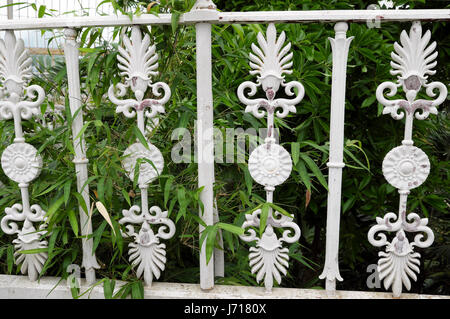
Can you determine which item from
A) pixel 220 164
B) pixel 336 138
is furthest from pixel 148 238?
pixel 336 138

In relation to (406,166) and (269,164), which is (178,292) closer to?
(269,164)

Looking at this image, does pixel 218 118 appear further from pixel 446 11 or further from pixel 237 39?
pixel 446 11

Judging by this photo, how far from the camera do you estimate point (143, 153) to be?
1.48 meters

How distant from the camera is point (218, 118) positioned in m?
1.81

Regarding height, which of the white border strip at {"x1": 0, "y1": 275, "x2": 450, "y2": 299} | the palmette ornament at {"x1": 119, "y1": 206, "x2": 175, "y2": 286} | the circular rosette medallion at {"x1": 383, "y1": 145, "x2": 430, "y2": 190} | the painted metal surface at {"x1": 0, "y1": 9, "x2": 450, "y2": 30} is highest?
the painted metal surface at {"x1": 0, "y1": 9, "x2": 450, "y2": 30}

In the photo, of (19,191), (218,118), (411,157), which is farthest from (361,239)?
(19,191)

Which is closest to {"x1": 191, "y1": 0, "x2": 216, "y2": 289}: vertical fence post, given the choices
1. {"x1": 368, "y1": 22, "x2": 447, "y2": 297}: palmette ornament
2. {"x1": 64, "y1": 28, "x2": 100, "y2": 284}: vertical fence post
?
{"x1": 64, "y1": 28, "x2": 100, "y2": 284}: vertical fence post

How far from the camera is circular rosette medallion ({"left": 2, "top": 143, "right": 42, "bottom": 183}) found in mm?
1532

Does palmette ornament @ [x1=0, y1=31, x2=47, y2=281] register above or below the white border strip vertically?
above

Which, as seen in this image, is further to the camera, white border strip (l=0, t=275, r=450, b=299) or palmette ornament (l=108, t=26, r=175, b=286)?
white border strip (l=0, t=275, r=450, b=299)

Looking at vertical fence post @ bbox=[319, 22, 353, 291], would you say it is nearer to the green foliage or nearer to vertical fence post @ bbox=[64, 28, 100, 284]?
the green foliage

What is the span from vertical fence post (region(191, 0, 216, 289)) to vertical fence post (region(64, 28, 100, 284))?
438 mm

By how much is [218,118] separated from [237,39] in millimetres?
387
